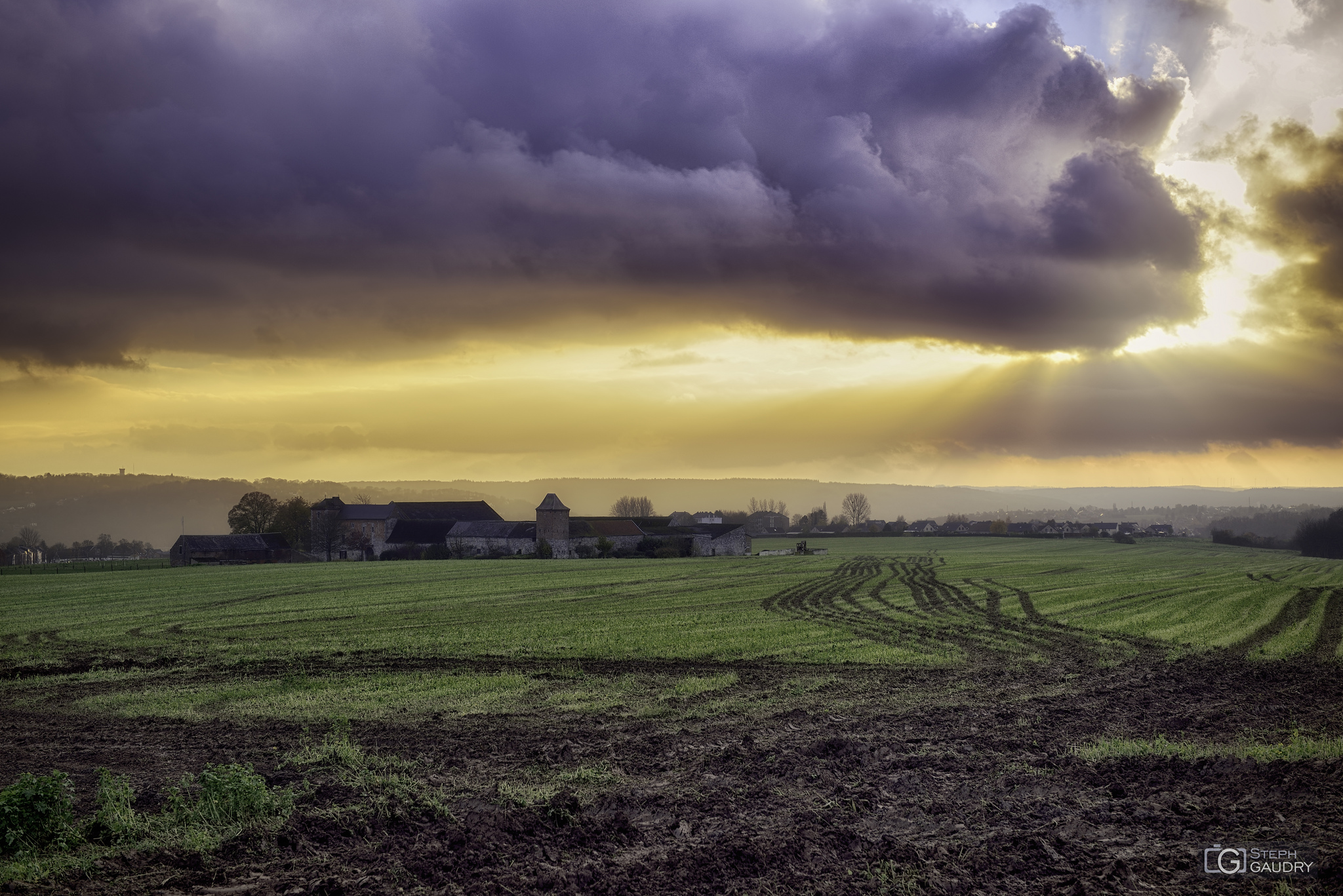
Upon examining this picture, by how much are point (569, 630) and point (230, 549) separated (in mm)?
103494

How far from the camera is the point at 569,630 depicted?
3250cm

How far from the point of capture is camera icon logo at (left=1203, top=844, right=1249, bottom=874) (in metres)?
9.29

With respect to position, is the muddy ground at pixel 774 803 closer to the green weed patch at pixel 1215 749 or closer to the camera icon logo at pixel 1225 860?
the camera icon logo at pixel 1225 860

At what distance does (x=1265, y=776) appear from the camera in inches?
475

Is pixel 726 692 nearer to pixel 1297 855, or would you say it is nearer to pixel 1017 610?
pixel 1297 855

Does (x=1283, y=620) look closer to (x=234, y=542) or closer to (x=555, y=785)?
(x=555, y=785)

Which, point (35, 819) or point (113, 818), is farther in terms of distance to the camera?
point (113, 818)

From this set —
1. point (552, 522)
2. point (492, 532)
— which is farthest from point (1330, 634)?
point (492, 532)

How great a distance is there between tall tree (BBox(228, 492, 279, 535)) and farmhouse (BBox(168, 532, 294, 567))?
4.47 metres

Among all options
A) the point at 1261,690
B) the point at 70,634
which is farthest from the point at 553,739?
the point at 70,634

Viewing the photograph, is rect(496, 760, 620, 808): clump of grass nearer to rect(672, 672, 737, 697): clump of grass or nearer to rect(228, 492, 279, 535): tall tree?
rect(672, 672, 737, 697): clump of grass

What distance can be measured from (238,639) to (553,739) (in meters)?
21.8

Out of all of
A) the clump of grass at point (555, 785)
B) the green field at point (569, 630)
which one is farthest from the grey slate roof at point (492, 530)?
the clump of grass at point (555, 785)

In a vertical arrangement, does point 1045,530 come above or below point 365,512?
below
